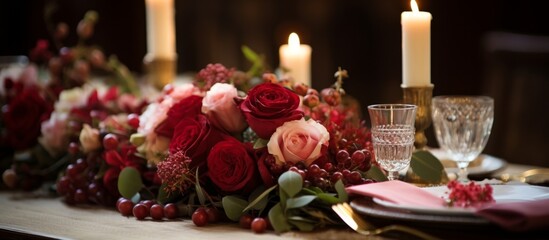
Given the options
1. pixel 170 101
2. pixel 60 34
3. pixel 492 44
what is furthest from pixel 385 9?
pixel 170 101

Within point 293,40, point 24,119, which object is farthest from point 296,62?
point 24,119

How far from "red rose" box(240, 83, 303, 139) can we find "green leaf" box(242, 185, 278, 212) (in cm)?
10

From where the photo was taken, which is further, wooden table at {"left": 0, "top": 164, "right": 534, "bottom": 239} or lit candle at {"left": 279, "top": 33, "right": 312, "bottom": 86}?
lit candle at {"left": 279, "top": 33, "right": 312, "bottom": 86}

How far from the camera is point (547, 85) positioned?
2.56 m

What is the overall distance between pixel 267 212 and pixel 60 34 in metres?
0.95

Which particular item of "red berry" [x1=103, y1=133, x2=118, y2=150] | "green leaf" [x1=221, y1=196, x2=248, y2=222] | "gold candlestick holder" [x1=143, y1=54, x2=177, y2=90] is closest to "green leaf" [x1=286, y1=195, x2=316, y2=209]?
"green leaf" [x1=221, y1=196, x2=248, y2=222]

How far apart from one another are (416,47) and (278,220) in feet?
1.47

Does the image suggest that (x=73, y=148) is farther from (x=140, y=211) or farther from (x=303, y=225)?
(x=303, y=225)

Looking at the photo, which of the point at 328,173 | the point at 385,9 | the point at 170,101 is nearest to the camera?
the point at 328,173

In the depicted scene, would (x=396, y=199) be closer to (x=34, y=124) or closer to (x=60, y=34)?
(x=34, y=124)

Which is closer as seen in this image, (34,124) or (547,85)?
(34,124)

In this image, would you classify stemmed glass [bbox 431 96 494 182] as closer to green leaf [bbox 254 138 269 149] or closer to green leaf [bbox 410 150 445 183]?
green leaf [bbox 410 150 445 183]

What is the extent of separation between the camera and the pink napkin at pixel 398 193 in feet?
3.65

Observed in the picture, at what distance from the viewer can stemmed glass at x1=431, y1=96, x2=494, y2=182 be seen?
4.69 feet
